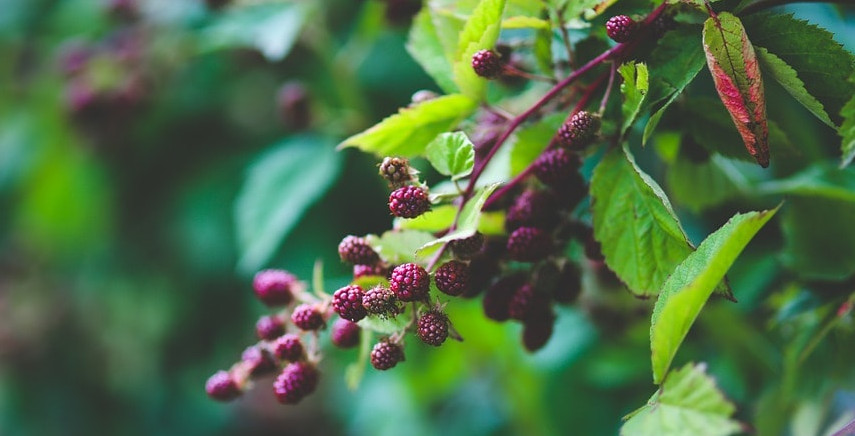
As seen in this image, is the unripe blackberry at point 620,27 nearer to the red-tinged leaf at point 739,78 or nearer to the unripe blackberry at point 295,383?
the red-tinged leaf at point 739,78

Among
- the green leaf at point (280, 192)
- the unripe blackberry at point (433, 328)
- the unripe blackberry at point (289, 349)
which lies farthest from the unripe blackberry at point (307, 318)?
the green leaf at point (280, 192)

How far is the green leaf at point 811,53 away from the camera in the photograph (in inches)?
22.2

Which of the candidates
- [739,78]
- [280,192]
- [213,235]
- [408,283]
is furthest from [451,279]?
[213,235]

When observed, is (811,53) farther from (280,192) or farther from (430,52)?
(280,192)

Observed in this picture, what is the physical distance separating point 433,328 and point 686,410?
0.68 ft

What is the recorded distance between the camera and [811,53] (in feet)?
1.89

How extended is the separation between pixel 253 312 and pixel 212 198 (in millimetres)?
296

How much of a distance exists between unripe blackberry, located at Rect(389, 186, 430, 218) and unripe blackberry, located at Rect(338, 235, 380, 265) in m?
0.07

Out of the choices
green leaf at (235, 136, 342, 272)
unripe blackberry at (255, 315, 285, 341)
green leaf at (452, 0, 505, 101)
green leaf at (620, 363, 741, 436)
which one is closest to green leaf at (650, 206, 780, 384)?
green leaf at (620, 363, 741, 436)

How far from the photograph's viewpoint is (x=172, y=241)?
188cm

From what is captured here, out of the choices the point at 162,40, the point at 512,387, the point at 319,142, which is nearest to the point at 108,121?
the point at 162,40

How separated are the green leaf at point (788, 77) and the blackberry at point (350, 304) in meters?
0.36

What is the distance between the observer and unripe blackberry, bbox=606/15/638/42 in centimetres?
58

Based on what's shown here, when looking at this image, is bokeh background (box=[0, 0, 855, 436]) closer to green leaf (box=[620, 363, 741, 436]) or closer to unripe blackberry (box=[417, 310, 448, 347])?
green leaf (box=[620, 363, 741, 436])
